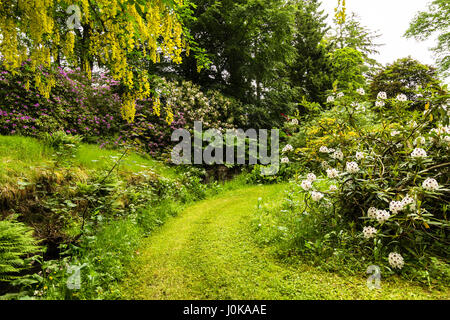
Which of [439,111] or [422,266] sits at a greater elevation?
[439,111]

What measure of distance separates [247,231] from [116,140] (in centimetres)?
494

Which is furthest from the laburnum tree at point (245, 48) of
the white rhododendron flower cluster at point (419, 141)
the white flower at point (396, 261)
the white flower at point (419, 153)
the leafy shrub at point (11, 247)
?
the leafy shrub at point (11, 247)

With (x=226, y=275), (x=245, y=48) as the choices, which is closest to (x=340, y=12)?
(x=226, y=275)

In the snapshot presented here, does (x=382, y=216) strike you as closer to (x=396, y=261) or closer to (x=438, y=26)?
(x=396, y=261)

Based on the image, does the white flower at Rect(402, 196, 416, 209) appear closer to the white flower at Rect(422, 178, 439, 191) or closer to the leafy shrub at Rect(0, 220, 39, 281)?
the white flower at Rect(422, 178, 439, 191)

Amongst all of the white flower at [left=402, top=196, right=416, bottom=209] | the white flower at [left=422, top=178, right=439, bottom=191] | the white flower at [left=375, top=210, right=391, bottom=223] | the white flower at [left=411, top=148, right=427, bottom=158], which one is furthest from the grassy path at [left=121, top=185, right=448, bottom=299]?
the white flower at [left=411, top=148, right=427, bottom=158]

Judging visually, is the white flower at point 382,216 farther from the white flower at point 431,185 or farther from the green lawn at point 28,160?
the green lawn at point 28,160

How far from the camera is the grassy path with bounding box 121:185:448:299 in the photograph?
5.99 feet

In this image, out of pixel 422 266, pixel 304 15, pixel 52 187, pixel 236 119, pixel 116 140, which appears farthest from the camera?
pixel 304 15

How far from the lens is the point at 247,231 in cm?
321

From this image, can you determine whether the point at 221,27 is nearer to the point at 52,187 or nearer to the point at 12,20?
the point at 12,20

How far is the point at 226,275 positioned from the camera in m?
2.13

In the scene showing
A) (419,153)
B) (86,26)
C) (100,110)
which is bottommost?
(419,153)
